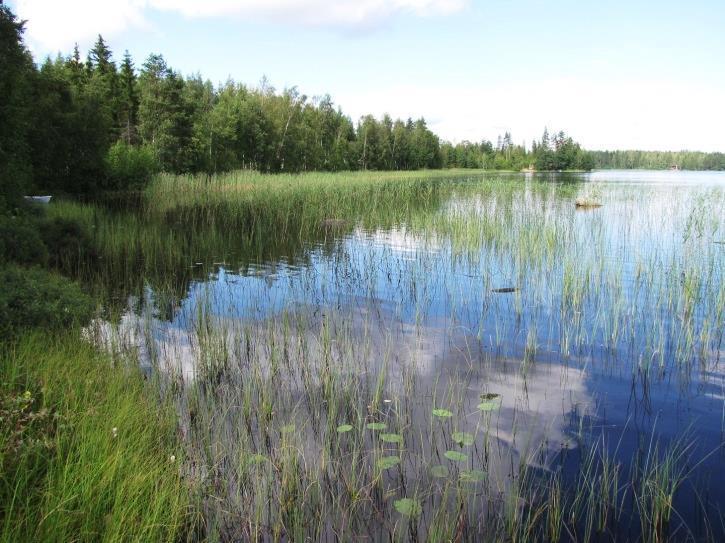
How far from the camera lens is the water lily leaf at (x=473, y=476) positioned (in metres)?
3.18

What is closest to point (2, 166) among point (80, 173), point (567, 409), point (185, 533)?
point (185, 533)

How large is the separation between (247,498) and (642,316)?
5649mm

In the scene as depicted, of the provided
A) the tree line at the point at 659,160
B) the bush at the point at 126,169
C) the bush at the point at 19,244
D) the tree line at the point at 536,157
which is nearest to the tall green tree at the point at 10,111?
the bush at the point at 19,244

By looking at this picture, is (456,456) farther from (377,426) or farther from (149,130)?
(149,130)

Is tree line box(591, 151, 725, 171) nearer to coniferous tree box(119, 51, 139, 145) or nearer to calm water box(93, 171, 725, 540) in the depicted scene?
coniferous tree box(119, 51, 139, 145)

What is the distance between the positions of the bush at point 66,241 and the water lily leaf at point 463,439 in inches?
336

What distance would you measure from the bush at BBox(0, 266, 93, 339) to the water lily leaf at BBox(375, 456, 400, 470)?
3294mm

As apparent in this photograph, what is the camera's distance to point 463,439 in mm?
3609

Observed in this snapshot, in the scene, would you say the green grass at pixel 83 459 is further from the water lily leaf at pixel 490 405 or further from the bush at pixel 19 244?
the bush at pixel 19 244

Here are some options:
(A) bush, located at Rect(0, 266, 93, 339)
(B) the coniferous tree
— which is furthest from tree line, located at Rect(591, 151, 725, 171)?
(A) bush, located at Rect(0, 266, 93, 339)

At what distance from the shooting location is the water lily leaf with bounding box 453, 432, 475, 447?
3.56 metres

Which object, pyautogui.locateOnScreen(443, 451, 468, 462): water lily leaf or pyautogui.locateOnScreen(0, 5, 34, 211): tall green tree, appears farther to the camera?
pyautogui.locateOnScreen(0, 5, 34, 211): tall green tree

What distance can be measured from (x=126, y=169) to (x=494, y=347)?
23.3 metres

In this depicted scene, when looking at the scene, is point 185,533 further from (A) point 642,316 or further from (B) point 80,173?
(B) point 80,173
